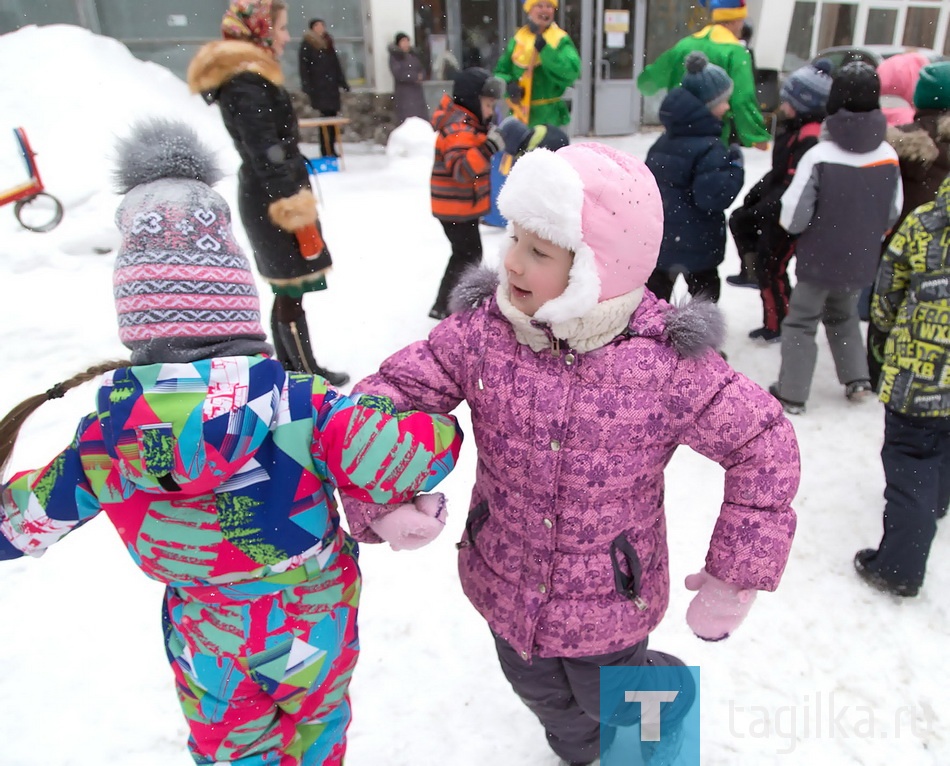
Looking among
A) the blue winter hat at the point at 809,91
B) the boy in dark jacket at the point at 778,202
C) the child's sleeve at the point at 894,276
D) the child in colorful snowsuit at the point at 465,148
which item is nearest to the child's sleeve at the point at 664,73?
the boy in dark jacket at the point at 778,202

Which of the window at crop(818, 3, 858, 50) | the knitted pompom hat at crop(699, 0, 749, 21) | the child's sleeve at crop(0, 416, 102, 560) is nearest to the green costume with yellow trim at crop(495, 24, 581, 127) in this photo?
the knitted pompom hat at crop(699, 0, 749, 21)

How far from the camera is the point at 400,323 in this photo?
5199 mm

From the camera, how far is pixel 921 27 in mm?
12922

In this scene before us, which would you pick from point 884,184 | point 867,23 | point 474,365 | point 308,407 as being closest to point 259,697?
point 308,407

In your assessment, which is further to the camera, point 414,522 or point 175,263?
point 414,522

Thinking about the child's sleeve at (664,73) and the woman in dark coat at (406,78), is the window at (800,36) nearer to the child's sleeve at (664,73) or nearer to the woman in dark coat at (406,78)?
the woman in dark coat at (406,78)

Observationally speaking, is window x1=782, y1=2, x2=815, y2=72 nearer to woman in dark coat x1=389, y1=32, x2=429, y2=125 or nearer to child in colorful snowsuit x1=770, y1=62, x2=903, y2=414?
woman in dark coat x1=389, y1=32, x2=429, y2=125

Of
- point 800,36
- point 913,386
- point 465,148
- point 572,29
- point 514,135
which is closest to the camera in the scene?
point 913,386

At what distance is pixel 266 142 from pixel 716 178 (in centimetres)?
233

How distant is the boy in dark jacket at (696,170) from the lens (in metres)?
3.71

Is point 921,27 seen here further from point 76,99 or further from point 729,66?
point 76,99

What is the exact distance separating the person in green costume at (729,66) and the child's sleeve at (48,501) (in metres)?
5.25

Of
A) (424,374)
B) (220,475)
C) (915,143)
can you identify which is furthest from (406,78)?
(220,475)

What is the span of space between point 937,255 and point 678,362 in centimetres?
147
